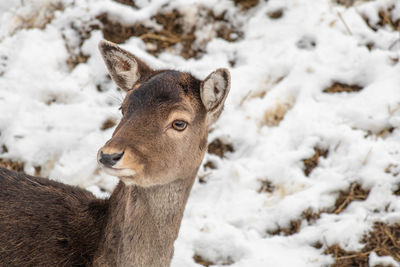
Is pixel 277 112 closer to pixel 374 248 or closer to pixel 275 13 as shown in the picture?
pixel 275 13

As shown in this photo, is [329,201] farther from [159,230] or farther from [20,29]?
[20,29]

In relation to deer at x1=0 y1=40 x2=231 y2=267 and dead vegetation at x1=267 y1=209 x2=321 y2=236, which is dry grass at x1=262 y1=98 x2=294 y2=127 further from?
deer at x1=0 y1=40 x2=231 y2=267

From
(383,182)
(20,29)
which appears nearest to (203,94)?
(383,182)

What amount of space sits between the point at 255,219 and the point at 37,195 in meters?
2.27

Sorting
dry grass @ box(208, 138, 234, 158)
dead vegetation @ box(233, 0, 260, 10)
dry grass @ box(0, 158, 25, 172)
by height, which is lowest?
dry grass @ box(0, 158, 25, 172)

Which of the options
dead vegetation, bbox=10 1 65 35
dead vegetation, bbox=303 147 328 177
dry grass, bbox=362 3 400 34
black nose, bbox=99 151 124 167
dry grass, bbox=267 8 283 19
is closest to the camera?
black nose, bbox=99 151 124 167

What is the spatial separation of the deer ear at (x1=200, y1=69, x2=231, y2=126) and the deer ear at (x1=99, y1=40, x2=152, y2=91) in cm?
53

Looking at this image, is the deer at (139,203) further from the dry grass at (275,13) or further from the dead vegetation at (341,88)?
the dry grass at (275,13)

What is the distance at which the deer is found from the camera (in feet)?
11.2

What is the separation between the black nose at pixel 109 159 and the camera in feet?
9.81

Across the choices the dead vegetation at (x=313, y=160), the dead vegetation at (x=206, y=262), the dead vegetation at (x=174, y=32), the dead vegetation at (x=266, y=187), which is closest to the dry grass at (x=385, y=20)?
the dead vegetation at (x=174, y=32)

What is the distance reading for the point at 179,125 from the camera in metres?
3.47

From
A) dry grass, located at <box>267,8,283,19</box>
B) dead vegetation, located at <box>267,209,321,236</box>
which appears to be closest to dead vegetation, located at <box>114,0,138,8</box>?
dry grass, located at <box>267,8,283,19</box>

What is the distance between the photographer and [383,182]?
5227 millimetres
